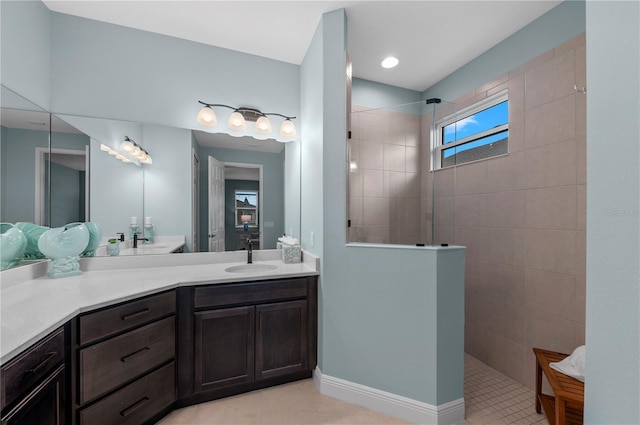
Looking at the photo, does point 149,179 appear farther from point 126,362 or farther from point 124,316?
point 126,362

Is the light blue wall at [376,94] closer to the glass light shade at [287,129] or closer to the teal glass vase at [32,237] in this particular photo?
the glass light shade at [287,129]

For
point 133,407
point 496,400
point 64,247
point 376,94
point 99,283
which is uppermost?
point 376,94

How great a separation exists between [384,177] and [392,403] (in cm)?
161

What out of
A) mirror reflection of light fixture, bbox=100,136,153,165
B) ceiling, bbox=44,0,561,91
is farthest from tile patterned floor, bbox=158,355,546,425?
ceiling, bbox=44,0,561,91

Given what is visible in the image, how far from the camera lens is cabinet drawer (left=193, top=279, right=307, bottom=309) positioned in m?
1.76

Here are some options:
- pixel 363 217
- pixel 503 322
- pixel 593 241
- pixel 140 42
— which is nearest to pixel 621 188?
pixel 593 241

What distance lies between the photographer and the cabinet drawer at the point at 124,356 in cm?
126

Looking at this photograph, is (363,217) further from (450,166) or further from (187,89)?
(187,89)

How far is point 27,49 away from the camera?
175 cm

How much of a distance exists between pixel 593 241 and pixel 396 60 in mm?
2428

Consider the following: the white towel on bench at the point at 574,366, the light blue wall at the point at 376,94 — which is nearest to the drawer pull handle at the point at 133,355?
the white towel on bench at the point at 574,366

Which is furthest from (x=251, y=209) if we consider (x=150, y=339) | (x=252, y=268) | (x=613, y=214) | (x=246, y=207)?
(x=613, y=214)

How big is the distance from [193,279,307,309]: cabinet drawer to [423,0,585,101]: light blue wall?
242 centimetres

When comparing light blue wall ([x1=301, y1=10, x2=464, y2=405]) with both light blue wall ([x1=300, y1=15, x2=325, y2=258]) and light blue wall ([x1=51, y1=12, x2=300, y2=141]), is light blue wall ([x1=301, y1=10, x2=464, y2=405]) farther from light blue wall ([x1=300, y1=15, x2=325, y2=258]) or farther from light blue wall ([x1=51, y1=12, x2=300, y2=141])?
light blue wall ([x1=51, y1=12, x2=300, y2=141])
